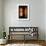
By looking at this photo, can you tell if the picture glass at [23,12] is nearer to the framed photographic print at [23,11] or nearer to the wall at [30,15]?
the framed photographic print at [23,11]

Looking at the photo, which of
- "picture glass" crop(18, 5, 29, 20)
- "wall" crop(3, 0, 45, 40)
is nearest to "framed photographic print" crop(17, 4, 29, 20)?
"picture glass" crop(18, 5, 29, 20)

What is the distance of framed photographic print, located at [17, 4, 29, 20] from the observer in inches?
181

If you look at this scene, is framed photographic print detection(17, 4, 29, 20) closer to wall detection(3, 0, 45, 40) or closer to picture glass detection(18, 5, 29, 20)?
picture glass detection(18, 5, 29, 20)

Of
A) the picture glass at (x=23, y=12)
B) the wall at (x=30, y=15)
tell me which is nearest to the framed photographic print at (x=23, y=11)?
the picture glass at (x=23, y=12)

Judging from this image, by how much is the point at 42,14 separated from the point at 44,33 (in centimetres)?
72

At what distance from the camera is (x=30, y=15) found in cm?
464

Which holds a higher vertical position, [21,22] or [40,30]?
[21,22]

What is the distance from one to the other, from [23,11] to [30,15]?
31 cm

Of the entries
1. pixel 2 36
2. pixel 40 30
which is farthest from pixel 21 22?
pixel 2 36

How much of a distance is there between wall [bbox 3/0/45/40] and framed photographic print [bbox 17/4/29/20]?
0.12 metres

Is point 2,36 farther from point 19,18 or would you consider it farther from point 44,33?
point 44,33

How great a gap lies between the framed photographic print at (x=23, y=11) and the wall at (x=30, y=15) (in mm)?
118

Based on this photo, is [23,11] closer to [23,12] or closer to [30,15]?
[23,12]

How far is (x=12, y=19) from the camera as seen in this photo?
463 centimetres
